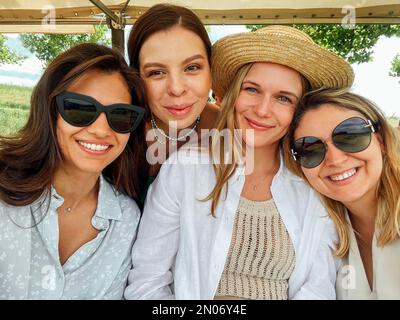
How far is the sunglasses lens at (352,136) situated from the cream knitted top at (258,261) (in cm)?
46

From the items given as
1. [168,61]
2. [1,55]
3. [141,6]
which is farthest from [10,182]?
[1,55]

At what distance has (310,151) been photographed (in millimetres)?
1600

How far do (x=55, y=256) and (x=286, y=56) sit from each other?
1327 mm

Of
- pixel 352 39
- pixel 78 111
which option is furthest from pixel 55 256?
pixel 352 39

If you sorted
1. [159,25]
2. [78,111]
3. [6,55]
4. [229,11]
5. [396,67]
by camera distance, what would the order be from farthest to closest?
[6,55] → [396,67] → [229,11] → [159,25] → [78,111]

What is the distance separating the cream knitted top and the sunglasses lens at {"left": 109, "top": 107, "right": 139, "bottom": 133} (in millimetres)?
673

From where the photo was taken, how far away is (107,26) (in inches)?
136

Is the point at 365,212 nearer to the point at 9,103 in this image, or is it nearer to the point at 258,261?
the point at 258,261

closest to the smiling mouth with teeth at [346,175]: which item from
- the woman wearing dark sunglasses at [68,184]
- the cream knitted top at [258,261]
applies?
the cream knitted top at [258,261]

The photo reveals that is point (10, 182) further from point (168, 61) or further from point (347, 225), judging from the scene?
point (347, 225)

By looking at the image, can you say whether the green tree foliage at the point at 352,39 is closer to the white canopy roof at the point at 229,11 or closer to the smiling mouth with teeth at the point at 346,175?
the white canopy roof at the point at 229,11

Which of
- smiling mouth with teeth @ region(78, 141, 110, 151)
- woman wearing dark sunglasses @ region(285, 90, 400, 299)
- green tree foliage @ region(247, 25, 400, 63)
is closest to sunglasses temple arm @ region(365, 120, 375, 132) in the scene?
woman wearing dark sunglasses @ region(285, 90, 400, 299)

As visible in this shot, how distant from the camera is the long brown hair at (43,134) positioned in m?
1.51
